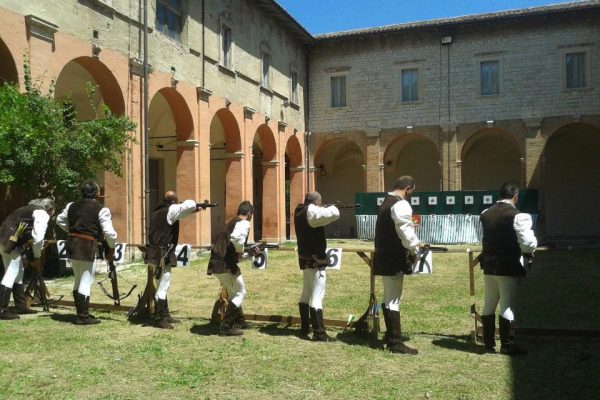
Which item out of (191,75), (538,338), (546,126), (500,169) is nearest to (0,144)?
(538,338)

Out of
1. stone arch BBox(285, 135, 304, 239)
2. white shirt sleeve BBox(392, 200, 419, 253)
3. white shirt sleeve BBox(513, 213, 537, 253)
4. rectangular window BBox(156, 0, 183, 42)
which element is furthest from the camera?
stone arch BBox(285, 135, 304, 239)

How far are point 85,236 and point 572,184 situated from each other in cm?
2382

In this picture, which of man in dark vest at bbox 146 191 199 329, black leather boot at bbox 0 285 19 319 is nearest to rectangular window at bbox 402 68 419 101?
man in dark vest at bbox 146 191 199 329

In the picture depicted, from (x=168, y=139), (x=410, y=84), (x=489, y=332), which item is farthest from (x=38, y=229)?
(x=410, y=84)

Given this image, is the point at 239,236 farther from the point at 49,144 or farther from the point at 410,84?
the point at 410,84

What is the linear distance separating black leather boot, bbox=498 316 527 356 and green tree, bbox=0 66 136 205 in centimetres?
746

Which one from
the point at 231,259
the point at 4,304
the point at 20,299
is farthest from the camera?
the point at 20,299

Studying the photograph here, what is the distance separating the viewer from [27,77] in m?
10.9

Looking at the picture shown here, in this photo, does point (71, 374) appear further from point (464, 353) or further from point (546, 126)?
point (546, 126)

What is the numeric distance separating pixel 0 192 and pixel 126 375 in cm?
722

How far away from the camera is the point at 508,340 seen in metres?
5.96

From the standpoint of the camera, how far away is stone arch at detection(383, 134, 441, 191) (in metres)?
28.0

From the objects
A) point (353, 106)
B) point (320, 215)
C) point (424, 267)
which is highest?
point (353, 106)

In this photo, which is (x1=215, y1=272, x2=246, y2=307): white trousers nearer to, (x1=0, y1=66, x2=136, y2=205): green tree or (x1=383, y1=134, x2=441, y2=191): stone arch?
(x1=0, y1=66, x2=136, y2=205): green tree
